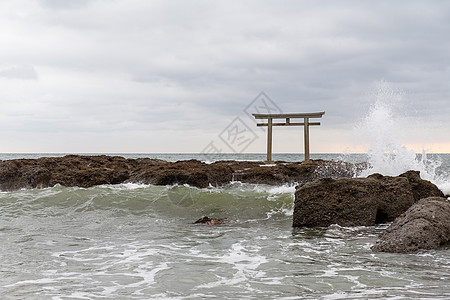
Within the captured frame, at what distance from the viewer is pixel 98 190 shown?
460 inches

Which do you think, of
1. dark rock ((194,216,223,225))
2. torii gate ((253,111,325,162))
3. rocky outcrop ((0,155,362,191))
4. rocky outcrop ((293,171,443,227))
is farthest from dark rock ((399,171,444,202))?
torii gate ((253,111,325,162))

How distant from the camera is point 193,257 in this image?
5.54m

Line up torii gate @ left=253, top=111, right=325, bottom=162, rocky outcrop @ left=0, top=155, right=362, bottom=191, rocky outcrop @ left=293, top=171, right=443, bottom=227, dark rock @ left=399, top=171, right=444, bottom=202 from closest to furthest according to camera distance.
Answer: rocky outcrop @ left=293, top=171, right=443, bottom=227 < dark rock @ left=399, top=171, right=444, bottom=202 < rocky outcrop @ left=0, top=155, right=362, bottom=191 < torii gate @ left=253, top=111, right=325, bottom=162

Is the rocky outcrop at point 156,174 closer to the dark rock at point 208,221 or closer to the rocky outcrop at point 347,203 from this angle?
the dark rock at point 208,221

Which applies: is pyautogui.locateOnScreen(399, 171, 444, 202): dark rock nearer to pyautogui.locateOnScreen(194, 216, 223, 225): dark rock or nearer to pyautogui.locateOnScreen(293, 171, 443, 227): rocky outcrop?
pyautogui.locateOnScreen(293, 171, 443, 227): rocky outcrop

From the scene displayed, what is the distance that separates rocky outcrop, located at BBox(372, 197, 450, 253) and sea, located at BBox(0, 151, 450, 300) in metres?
0.17

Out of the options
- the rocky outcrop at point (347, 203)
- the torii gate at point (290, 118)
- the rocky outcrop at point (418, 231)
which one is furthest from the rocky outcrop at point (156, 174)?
the rocky outcrop at point (418, 231)

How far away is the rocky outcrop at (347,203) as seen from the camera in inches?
301

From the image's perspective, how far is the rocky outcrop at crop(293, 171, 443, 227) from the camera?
7645 mm

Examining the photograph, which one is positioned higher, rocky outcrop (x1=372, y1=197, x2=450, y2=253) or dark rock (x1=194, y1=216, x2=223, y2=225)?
rocky outcrop (x1=372, y1=197, x2=450, y2=253)

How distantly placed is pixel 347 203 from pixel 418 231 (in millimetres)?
1979

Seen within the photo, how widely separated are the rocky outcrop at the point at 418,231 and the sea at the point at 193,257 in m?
0.17

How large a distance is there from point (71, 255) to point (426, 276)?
4245 millimetres

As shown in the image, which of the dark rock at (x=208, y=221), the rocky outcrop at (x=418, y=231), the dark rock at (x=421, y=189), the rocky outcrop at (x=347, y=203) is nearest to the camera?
the rocky outcrop at (x=418, y=231)
